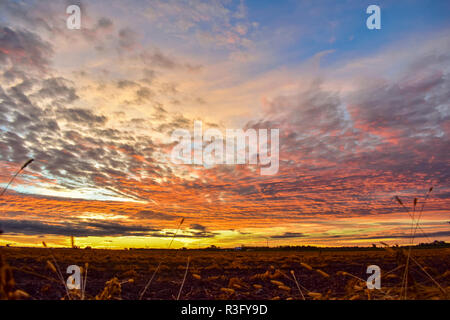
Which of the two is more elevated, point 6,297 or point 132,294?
point 6,297
